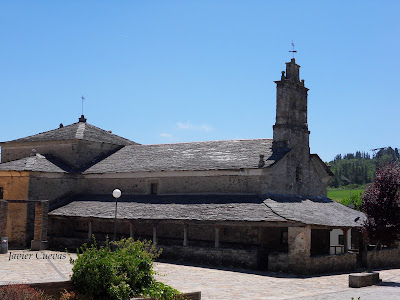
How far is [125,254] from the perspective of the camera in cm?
1248

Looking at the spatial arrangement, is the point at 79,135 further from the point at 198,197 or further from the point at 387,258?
the point at 387,258

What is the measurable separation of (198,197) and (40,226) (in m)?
8.97

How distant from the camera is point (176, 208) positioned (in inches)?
1033

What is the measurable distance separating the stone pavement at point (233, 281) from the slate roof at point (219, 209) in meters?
2.60

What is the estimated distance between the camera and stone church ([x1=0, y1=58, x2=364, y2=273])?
920 inches

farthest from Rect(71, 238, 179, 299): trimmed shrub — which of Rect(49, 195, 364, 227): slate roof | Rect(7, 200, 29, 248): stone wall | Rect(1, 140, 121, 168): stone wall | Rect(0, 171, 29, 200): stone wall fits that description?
Rect(1, 140, 121, 168): stone wall

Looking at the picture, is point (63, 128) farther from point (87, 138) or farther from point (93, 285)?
point (93, 285)

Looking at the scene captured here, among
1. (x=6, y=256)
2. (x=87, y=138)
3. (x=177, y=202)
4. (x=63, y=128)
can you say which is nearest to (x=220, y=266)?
(x=177, y=202)

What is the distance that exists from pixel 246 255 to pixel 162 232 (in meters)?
7.24

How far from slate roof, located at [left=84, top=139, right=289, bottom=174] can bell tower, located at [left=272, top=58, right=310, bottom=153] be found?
3.12ft

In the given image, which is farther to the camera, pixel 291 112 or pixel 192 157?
pixel 192 157

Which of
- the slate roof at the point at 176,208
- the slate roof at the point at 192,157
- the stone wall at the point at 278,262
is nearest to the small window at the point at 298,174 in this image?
the slate roof at the point at 192,157

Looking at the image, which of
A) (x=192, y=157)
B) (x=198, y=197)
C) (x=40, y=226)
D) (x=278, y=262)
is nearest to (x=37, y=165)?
(x=40, y=226)

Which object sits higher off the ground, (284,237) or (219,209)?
(219,209)
